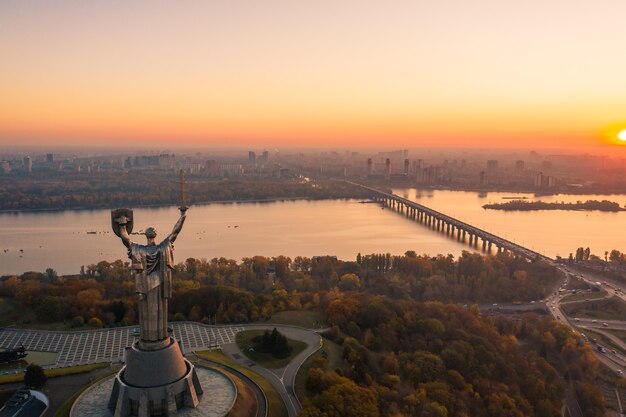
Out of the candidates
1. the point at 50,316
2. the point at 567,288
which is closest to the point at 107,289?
the point at 50,316

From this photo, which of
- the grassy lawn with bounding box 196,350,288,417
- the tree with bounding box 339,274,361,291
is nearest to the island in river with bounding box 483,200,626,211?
the tree with bounding box 339,274,361,291

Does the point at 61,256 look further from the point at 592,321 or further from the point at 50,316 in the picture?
the point at 592,321

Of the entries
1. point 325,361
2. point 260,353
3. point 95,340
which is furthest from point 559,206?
point 95,340

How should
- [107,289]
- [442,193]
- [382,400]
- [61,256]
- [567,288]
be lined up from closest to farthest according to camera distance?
[382,400], [107,289], [567,288], [61,256], [442,193]

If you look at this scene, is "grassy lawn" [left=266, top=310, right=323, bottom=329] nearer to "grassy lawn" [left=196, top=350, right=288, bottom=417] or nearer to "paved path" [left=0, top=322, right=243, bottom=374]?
"paved path" [left=0, top=322, right=243, bottom=374]

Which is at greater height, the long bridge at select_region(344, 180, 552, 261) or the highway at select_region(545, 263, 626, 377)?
the long bridge at select_region(344, 180, 552, 261)

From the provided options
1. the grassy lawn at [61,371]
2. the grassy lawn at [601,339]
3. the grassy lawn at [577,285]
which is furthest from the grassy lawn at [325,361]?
the grassy lawn at [577,285]
